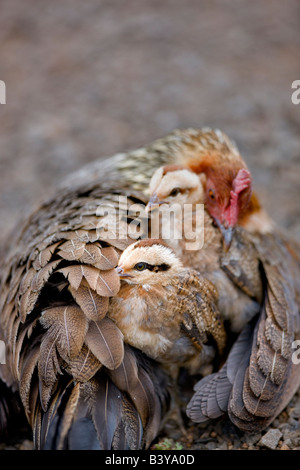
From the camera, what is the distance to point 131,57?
21.8ft

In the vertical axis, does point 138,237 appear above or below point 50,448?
above

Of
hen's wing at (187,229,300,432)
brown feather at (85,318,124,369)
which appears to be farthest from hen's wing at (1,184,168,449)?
hen's wing at (187,229,300,432)

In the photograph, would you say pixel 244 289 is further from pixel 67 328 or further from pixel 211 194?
pixel 67 328

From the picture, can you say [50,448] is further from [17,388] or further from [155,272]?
[155,272]

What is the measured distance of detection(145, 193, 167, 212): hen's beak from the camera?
268 cm

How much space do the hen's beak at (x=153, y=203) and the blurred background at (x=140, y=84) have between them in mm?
1888

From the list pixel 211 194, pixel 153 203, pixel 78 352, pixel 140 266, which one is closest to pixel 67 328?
pixel 78 352

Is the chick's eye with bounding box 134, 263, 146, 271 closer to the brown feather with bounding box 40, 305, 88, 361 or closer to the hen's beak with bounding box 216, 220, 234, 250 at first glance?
the brown feather with bounding box 40, 305, 88, 361

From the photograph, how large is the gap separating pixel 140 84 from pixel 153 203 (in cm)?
391

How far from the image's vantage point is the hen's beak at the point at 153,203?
2.68m

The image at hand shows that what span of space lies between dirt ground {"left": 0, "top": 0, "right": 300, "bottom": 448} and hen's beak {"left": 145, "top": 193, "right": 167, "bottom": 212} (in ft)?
6.12

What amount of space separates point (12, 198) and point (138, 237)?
2708 mm
